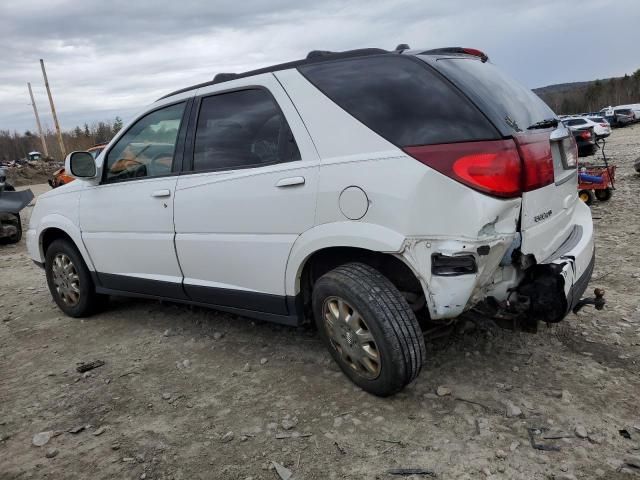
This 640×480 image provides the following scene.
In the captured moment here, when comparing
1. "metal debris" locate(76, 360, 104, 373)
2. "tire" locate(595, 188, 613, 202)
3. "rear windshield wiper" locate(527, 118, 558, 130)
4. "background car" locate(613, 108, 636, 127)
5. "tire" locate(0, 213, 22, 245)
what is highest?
"rear windshield wiper" locate(527, 118, 558, 130)

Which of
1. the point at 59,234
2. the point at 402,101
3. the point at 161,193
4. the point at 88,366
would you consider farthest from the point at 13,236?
the point at 402,101

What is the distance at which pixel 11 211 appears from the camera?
9188mm

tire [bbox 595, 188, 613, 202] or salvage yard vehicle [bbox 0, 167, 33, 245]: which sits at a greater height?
Result: salvage yard vehicle [bbox 0, 167, 33, 245]

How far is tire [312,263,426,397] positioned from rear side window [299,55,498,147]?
0.76 m

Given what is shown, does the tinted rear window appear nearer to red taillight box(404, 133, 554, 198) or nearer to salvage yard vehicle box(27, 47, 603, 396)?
salvage yard vehicle box(27, 47, 603, 396)

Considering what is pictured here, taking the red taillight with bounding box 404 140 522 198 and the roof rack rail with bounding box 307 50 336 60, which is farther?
the roof rack rail with bounding box 307 50 336 60

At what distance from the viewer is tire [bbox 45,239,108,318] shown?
15.1 ft

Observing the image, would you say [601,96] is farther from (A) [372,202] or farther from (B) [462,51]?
(A) [372,202]

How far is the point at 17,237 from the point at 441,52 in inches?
370

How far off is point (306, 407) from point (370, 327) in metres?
0.64

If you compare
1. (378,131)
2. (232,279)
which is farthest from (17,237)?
(378,131)

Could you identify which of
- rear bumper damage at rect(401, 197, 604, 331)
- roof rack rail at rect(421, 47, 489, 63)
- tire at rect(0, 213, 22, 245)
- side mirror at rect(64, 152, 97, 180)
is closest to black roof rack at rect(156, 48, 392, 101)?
roof rack rail at rect(421, 47, 489, 63)

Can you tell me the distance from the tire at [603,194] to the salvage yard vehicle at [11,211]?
32.4 ft

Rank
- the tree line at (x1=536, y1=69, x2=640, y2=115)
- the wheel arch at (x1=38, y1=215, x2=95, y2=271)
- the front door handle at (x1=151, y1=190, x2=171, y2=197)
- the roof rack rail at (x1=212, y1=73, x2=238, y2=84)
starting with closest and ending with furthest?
the roof rack rail at (x1=212, y1=73, x2=238, y2=84) < the front door handle at (x1=151, y1=190, x2=171, y2=197) < the wheel arch at (x1=38, y1=215, x2=95, y2=271) < the tree line at (x1=536, y1=69, x2=640, y2=115)
